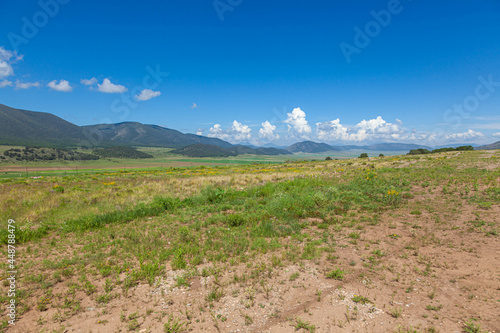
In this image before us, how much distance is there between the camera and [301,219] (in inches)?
411

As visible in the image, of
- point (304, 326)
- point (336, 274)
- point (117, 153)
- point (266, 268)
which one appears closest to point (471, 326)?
point (336, 274)

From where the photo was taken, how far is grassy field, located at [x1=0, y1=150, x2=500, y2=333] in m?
4.46

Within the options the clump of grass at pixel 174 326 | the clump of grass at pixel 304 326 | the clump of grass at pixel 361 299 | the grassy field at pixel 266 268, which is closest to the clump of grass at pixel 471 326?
the grassy field at pixel 266 268

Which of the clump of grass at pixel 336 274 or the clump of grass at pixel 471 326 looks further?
the clump of grass at pixel 336 274

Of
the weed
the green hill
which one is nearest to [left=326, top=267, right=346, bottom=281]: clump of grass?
the weed

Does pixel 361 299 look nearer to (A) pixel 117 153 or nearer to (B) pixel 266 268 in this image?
(B) pixel 266 268

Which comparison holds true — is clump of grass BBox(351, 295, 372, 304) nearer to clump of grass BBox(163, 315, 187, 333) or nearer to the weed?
the weed

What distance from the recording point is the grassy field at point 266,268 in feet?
14.6

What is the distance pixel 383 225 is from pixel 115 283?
1013 cm

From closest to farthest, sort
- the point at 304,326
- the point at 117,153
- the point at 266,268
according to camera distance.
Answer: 1. the point at 304,326
2. the point at 266,268
3. the point at 117,153

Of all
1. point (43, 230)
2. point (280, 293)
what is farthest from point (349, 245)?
point (43, 230)

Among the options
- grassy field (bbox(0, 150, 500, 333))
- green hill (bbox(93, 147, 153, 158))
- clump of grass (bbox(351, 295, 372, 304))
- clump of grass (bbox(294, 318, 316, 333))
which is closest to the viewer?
clump of grass (bbox(294, 318, 316, 333))

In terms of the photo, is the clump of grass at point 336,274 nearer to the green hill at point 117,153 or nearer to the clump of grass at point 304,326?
the clump of grass at point 304,326

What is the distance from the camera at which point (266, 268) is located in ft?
20.5
